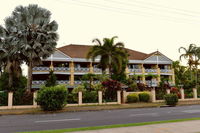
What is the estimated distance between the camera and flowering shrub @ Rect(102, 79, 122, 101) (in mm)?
22392

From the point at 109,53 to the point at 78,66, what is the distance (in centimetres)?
980

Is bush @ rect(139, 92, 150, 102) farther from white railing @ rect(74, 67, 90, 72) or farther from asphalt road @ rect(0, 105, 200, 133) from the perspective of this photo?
white railing @ rect(74, 67, 90, 72)

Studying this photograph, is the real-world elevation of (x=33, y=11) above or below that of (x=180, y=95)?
above

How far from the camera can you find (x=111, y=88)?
2245cm

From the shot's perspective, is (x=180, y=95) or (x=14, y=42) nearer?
(x=14, y=42)

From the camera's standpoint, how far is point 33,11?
71.4 ft

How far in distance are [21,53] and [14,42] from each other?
5.39 feet

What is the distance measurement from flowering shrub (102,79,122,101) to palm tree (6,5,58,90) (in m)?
8.13

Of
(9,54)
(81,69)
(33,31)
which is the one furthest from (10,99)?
(81,69)

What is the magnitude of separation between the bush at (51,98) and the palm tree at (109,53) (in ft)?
33.1

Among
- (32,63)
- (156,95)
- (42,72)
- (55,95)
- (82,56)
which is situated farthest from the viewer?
(82,56)

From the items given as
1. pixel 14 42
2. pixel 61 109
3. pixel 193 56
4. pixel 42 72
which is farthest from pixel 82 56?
pixel 193 56

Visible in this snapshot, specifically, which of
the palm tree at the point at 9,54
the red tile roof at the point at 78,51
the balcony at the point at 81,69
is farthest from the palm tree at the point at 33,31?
the red tile roof at the point at 78,51

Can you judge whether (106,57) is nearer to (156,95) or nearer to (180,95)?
(156,95)
